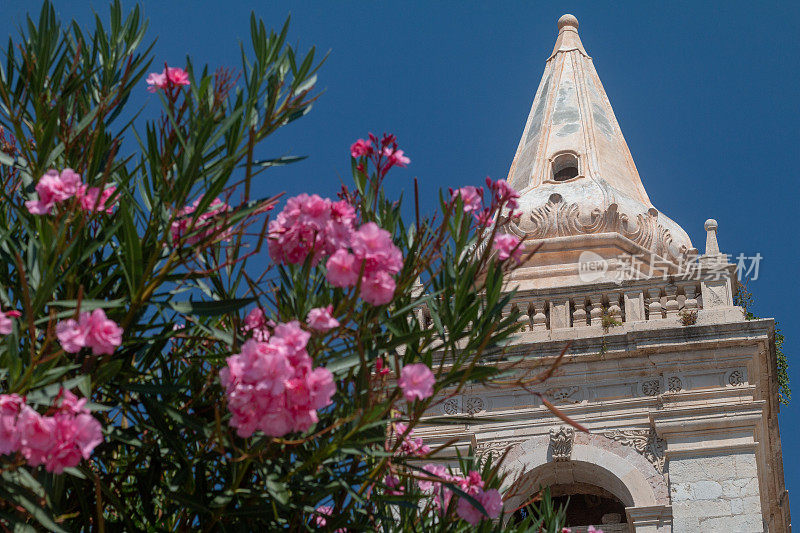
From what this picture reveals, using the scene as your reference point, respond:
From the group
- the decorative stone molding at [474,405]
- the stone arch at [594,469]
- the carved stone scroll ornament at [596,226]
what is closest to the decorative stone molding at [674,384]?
the stone arch at [594,469]

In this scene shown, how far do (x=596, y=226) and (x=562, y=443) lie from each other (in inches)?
155

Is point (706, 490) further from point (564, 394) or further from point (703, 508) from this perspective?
Answer: point (564, 394)

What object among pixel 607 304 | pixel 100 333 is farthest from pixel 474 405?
pixel 100 333

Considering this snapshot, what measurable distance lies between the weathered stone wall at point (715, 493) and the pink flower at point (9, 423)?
9394mm

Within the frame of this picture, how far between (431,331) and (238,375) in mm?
1412

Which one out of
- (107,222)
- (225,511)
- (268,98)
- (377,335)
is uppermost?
(268,98)

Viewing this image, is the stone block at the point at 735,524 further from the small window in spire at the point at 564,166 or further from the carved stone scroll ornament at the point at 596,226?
the small window in spire at the point at 564,166

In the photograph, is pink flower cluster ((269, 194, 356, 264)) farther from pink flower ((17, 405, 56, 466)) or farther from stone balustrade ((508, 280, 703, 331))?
stone balustrade ((508, 280, 703, 331))

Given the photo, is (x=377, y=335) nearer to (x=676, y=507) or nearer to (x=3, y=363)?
(x=3, y=363)

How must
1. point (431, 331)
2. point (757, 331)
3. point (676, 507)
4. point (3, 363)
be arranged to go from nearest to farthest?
point (3, 363), point (431, 331), point (676, 507), point (757, 331)

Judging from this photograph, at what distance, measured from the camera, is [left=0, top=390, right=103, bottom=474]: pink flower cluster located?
17.9 feet

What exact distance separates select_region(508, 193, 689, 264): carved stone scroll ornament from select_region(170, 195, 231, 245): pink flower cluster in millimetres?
10858

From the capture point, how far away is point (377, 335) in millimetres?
6820

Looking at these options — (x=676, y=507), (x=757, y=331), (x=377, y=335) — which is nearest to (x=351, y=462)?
(x=377, y=335)
